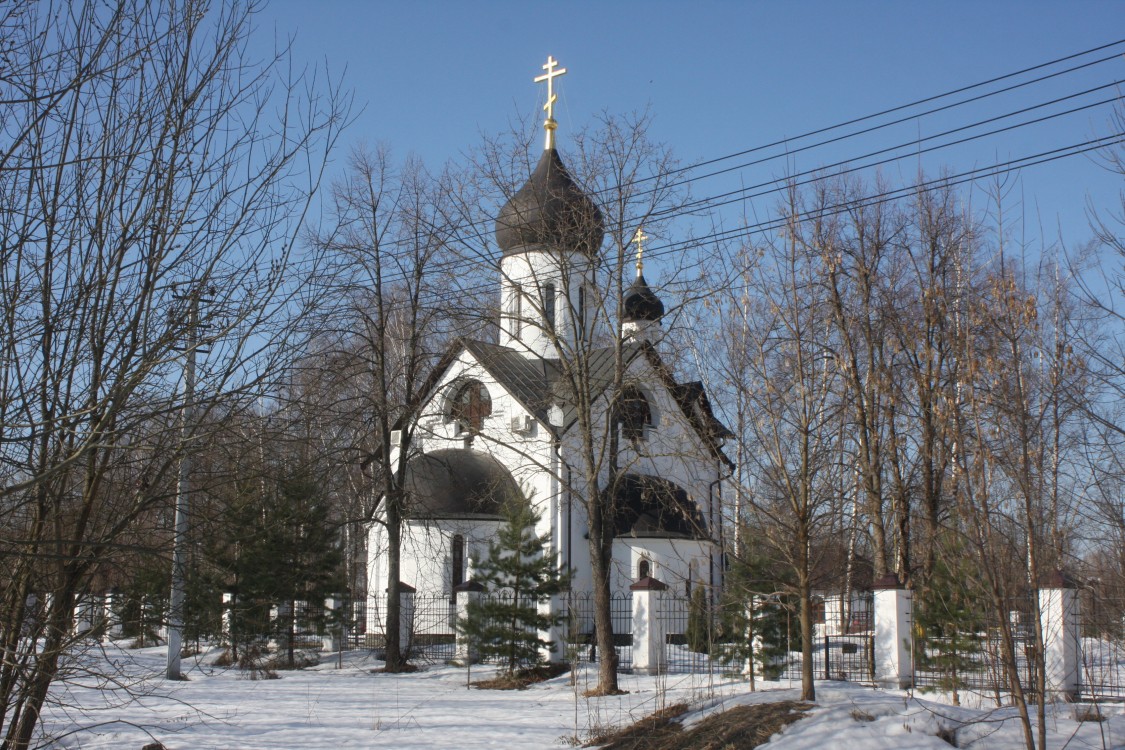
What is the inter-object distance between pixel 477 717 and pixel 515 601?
17.4 ft

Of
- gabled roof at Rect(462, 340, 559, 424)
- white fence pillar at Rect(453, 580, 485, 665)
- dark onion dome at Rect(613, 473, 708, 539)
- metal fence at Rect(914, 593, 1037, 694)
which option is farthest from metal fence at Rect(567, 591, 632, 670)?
metal fence at Rect(914, 593, 1037, 694)

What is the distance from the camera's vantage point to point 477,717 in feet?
40.4

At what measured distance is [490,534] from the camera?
80.4ft

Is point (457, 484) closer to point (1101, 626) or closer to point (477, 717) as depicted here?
point (477, 717)

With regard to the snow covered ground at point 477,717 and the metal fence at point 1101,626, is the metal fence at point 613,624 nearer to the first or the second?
the snow covered ground at point 477,717

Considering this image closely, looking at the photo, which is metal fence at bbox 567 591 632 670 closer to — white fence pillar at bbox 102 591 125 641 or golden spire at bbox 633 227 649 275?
golden spire at bbox 633 227 649 275

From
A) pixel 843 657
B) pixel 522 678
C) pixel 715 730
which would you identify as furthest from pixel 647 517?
pixel 715 730

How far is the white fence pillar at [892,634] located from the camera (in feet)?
47.7

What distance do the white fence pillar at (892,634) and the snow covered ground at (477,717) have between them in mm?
926

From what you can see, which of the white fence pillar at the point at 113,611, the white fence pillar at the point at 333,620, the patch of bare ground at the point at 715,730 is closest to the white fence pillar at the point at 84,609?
the white fence pillar at the point at 113,611

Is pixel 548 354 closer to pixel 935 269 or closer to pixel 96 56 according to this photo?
pixel 935 269

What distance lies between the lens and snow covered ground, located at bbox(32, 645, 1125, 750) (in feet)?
31.7

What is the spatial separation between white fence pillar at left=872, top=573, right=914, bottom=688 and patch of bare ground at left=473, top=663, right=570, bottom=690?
557cm

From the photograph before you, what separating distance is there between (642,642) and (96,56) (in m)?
14.0
